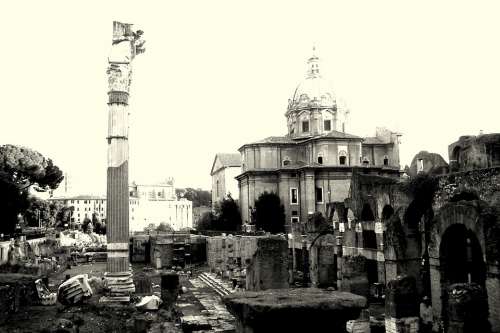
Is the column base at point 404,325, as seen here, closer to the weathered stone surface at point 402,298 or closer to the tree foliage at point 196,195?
the weathered stone surface at point 402,298

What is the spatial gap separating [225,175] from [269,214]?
61.1 ft

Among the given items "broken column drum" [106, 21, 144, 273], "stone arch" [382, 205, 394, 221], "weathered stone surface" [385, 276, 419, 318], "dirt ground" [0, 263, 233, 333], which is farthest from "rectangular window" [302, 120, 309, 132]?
"weathered stone surface" [385, 276, 419, 318]

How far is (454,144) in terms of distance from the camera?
837 inches

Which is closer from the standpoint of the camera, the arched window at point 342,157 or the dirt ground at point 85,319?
the dirt ground at point 85,319

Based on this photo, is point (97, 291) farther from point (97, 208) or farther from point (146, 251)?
point (97, 208)

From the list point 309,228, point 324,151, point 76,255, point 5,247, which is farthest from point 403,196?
point 324,151

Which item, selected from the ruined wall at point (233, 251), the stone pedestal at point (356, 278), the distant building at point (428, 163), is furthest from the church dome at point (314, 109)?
the stone pedestal at point (356, 278)

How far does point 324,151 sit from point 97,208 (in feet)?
220

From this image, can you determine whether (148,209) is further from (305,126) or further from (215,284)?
(215,284)

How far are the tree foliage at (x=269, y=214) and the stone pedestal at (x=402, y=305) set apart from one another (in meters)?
32.0

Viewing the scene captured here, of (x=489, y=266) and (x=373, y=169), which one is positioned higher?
(x=373, y=169)

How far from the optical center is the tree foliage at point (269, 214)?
4359cm

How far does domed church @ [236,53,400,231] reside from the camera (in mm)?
44031

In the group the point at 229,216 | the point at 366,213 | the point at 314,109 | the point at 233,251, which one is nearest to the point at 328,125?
the point at 314,109
